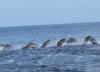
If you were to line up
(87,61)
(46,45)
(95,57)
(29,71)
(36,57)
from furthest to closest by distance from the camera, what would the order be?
(46,45), (36,57), (95,57), (87,61), (29,71)

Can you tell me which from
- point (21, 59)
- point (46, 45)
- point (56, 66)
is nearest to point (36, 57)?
point (21, 59)

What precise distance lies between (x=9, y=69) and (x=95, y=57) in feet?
26.8

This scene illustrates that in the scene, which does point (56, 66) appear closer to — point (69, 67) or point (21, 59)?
point (69, 67)

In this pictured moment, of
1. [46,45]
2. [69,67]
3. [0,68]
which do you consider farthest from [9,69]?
[46,45]

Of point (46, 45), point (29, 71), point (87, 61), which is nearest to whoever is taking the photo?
point (29, 71)

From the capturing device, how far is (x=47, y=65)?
37.2m

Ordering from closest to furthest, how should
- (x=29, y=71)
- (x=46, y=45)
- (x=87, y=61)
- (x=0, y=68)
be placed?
(x=29, y=71)
(x=0, y=68)
(x=87, y=61)
(x=46, y=45)

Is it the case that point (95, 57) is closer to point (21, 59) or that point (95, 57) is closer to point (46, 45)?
point (21, 59)

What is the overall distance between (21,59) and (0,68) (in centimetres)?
631

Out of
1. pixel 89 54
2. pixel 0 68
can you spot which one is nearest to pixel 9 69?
pixel 0 68

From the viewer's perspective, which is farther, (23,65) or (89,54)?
(89,54)

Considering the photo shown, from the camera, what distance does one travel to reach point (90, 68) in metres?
34.5

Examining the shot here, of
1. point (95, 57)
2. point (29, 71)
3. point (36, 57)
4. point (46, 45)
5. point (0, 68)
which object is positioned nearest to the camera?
point (29, 71)

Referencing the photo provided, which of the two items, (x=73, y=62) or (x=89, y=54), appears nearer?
(x=73, y=62)
